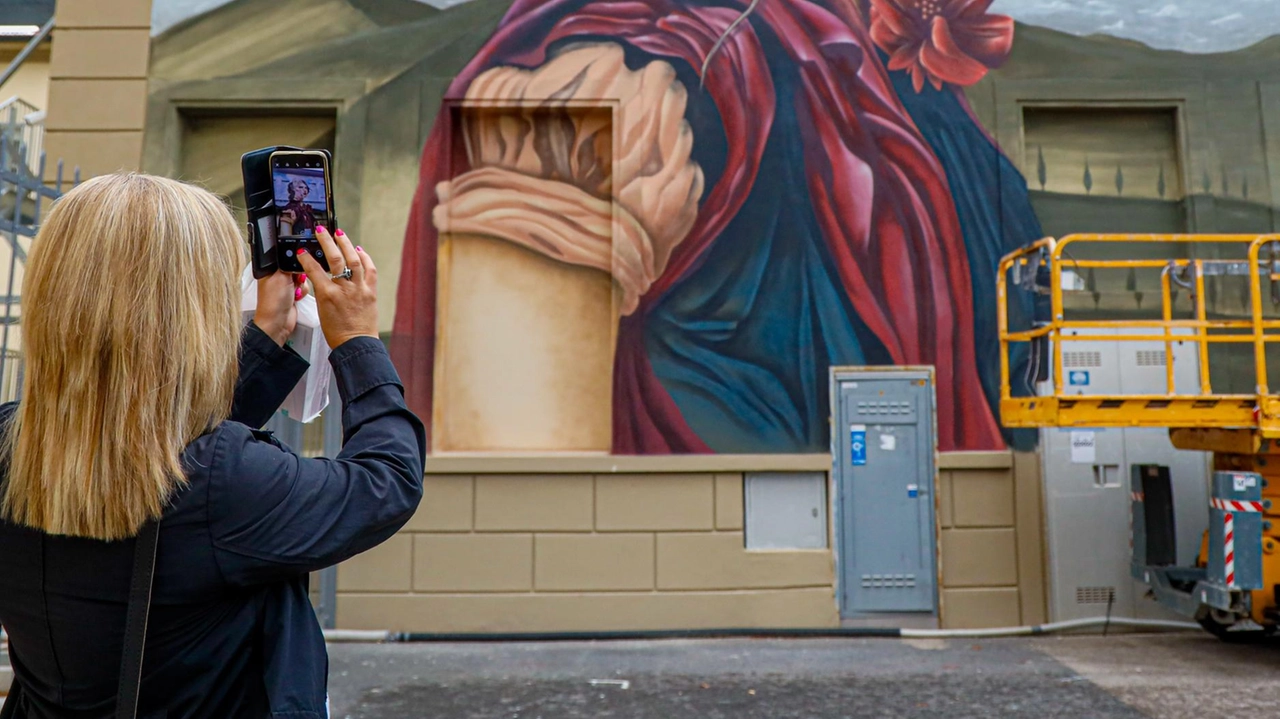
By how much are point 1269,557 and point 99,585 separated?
7523mm

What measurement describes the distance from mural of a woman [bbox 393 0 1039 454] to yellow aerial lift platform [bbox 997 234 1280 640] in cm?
86

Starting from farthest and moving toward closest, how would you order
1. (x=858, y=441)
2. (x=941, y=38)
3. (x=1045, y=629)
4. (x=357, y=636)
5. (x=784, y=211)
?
1. (x=941, y=38)
2. (x=784, y=211)
3. (x=858, y=441)
4. (x=1045, y=629)
5. (x=357, y=636)

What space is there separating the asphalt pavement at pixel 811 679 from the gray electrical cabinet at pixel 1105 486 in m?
0.36

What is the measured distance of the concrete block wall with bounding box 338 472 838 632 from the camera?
25.1ft

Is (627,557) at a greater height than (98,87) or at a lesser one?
lesser

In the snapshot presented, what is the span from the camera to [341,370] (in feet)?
5.29

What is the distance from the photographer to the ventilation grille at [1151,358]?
26.1 ft

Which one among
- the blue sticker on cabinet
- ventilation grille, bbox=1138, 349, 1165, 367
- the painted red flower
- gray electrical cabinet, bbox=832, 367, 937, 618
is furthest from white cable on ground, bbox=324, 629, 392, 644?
ventilation grille, bbox=1138, 349, 1165, 367

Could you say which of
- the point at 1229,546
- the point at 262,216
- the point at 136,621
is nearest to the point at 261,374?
the point at 262,216

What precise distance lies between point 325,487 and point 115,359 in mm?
375

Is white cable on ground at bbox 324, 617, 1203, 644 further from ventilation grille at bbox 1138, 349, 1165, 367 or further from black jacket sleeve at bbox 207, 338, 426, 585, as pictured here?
black jacket sleeve at bbox 207, 338, 426, 585

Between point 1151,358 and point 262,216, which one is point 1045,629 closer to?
point 1151,358

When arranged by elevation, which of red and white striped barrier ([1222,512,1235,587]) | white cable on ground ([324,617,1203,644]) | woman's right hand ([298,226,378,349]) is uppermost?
woman's right hand ([298,226,378,349])

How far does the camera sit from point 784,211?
8086mm
